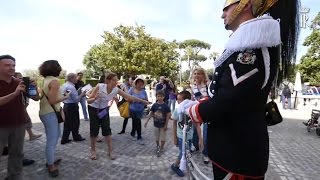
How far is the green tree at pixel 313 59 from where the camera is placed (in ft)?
118

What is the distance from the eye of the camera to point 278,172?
5.69 metres

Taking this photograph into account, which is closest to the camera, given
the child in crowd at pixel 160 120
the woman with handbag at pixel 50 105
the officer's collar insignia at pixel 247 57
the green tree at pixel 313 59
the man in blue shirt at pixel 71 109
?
the officer's collar insignia at pixel 247 57

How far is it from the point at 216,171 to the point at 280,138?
7.92 m

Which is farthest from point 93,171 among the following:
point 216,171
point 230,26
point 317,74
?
point 317,74

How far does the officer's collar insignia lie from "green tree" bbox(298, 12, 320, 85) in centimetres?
3753

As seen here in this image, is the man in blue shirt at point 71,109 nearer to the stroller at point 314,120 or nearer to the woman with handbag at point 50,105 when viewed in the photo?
the woman with handbag at point 50,105

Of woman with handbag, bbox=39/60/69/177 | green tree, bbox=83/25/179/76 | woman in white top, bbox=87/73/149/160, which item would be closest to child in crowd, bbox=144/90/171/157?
woman in white top, bbox=87/73/149/160

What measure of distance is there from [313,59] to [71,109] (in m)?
35.6

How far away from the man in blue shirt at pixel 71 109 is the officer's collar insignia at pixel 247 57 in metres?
6.32

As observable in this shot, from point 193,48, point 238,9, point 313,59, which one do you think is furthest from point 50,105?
point 193,48

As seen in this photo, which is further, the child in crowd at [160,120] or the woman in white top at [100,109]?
the child in crowd at [160,120]

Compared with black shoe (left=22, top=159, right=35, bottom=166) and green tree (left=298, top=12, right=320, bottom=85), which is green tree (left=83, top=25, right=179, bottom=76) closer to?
green tree (left=298, top=12, right=320, bottom=85)

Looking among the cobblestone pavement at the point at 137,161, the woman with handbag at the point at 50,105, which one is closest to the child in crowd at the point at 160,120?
the cobblestone pavement at the point at 137,161

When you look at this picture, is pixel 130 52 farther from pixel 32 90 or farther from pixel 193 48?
pixel 193 48
